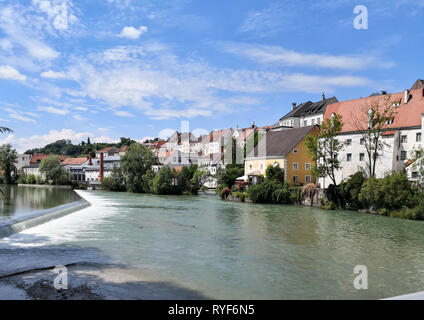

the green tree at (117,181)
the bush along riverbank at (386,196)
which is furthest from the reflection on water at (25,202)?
the bush along riverbank at (386,196)

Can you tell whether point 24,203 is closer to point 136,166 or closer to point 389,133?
point 136,166

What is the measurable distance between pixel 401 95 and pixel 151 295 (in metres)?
35.8

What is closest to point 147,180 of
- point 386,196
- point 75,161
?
point 386,196

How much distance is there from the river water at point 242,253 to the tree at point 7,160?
250ft

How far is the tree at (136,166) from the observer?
62.8 meters

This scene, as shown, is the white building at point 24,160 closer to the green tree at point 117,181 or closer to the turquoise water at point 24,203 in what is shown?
the green tree at point 117,181

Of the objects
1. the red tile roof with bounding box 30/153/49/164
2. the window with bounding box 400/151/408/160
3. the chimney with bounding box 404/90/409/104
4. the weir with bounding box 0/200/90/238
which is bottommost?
the weir with bounding box 0/200/90/238

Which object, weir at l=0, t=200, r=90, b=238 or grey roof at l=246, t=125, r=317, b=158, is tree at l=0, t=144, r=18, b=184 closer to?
grey roof at l=246, t=125, r=317, b=158

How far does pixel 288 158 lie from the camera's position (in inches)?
1663

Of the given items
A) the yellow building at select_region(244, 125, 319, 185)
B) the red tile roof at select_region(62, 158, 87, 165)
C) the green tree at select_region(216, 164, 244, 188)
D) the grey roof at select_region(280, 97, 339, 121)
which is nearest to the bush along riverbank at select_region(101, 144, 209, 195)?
the green tree at select_region(216, 164, 244, 188)

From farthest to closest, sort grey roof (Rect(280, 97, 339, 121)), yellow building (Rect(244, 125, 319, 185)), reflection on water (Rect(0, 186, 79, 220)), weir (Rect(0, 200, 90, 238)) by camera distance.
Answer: grey roof (Rect(280, 97, 339, 121)), yellow building (Rect(244, 125, 319, 185)), reflection on water (Rect(0, 186, 79, 220)), weir (Rect(0, 200, 90, 238))

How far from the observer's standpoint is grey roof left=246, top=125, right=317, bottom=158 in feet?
142

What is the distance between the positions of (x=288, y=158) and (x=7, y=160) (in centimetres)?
7341
